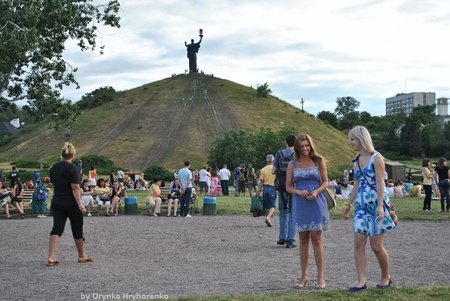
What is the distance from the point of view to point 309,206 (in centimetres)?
820

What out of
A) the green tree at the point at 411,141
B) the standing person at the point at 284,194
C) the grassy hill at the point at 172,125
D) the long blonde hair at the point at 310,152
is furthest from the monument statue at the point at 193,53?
the long blonde hair at the point at 310,152

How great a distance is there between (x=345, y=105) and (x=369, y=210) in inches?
6585

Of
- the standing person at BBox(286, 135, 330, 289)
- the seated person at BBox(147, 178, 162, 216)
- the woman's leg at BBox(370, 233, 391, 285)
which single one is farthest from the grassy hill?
the woman's leg at BBox(370, 233, 391, 285)

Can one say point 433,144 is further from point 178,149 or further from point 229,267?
point 229,267

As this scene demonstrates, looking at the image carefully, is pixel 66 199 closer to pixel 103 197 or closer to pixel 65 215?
pixel 65 215

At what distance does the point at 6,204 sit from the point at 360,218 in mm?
16273

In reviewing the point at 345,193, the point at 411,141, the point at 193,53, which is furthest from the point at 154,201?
the point at 411,141

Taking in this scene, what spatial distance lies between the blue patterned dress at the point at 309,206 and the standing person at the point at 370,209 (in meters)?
0.69

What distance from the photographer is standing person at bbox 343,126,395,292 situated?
7336mm

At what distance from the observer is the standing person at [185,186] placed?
19359mm

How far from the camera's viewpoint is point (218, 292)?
24.7 feet

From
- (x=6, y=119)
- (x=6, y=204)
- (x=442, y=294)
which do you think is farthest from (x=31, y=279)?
(x=6, y=119)

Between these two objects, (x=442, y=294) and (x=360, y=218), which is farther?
(x=360, y=218)

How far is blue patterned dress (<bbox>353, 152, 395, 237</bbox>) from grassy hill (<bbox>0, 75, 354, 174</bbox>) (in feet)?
205
